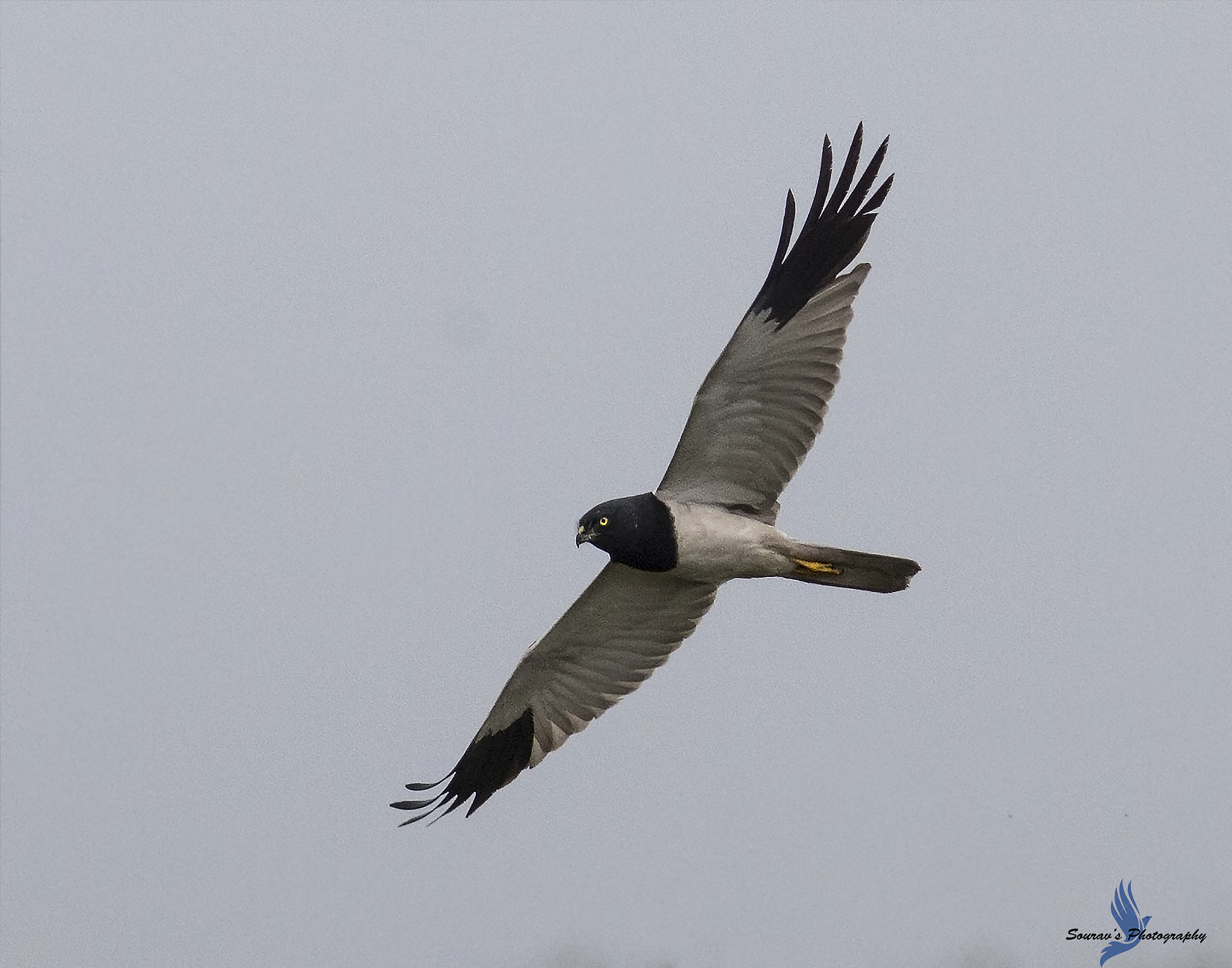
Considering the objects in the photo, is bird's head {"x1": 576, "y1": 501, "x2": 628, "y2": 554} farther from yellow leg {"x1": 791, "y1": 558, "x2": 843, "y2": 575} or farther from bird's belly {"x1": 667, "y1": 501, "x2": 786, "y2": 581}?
yellow leg {"x1": 791, "y1": 558, "x2": 843, "y2": 575}

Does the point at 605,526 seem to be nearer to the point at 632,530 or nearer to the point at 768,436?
the point at 632,530

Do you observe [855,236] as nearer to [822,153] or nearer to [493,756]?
[822,153]

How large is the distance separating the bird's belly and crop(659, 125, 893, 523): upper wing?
1.28 ft

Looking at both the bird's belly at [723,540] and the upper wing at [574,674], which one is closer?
the bird's belly at [723,540]

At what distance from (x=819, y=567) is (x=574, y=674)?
2272 mm

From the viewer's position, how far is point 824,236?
36.2ft

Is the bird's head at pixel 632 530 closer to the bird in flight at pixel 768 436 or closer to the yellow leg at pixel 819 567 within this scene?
the bird in flight at pixel 768 436

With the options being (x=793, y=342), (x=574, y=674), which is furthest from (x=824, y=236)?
(x=574, y=674)

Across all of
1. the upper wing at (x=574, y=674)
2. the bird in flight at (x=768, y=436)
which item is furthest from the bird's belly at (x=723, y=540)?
the upper wing at (x=574, y=674)

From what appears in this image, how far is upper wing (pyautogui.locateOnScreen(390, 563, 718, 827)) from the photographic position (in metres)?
12.1

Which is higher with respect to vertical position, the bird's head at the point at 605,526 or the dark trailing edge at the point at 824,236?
the dark trailing edge at the point at 824,236

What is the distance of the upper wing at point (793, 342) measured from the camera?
10859mm

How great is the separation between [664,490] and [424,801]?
9.61ft

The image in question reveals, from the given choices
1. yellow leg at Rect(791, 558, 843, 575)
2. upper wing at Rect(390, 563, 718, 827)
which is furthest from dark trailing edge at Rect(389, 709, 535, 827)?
yellow leg at Rect(791, 558, 843, 575)
